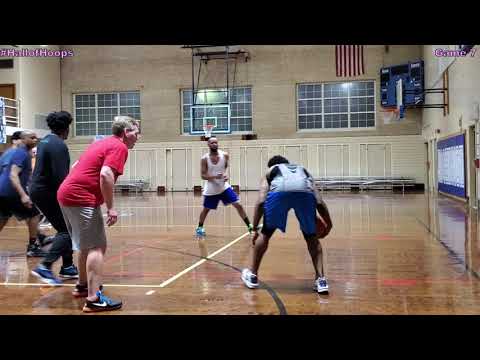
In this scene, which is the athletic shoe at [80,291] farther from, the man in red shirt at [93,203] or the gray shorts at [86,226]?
the gray shorts at [86,226]

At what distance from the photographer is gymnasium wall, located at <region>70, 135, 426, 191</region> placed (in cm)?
2930

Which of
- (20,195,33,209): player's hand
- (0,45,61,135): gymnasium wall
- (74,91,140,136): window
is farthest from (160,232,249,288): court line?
(74,91,140,136): window

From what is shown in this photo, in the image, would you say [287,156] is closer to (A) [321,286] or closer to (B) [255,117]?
(B) [255,117]

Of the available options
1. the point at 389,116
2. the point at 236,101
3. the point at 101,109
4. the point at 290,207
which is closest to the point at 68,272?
the point at 290,207

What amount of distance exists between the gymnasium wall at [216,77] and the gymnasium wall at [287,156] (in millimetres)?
460

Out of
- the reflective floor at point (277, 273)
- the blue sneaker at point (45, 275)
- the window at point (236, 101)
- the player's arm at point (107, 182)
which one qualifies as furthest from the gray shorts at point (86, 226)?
the window at point (236, 101)

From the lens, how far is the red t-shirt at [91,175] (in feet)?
16.5

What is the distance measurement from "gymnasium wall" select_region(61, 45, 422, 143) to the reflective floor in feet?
61.7

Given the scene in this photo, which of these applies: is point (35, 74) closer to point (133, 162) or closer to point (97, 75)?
point (97, 75)

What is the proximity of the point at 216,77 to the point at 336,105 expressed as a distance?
6.87 metres

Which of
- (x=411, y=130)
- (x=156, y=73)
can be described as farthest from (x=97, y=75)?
(x=411, y=130)

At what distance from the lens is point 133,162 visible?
32375mm
